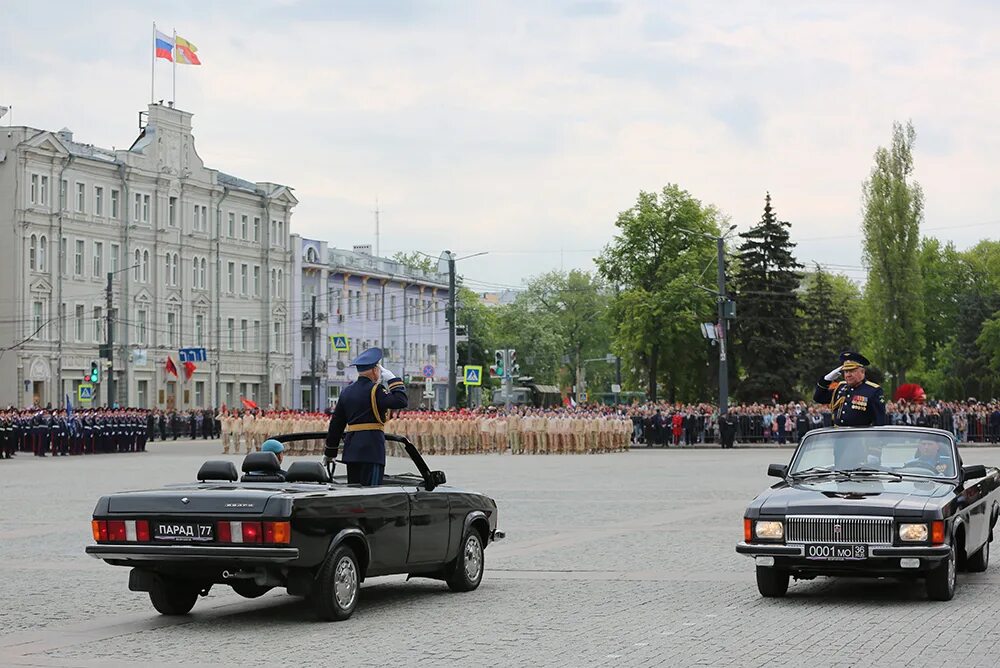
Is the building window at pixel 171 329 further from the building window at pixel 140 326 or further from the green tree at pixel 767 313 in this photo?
the green tree at pixel 767 313

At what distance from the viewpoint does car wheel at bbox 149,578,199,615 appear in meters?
11.9

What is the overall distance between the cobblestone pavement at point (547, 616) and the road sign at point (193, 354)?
197 feet

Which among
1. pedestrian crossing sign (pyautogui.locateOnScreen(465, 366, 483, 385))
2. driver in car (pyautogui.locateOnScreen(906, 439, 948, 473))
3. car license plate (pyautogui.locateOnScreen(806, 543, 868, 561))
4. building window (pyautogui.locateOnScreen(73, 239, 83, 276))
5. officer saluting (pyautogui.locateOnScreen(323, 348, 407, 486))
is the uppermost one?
building window (pyautogui.locateOnScreen(73, 239, 83, 276))

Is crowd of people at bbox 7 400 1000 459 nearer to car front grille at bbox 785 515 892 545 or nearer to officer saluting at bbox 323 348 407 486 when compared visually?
officer saluting at bbox 323 348 407 486

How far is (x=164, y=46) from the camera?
81.0 m

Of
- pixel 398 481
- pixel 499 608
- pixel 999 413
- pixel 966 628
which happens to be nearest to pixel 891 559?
pixel 966 628

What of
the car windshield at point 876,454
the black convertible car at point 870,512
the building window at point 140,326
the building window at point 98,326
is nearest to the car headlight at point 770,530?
the black convertible car at point 870,512

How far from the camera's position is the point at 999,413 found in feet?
205

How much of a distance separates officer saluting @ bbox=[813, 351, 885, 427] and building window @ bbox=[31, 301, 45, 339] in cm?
6373

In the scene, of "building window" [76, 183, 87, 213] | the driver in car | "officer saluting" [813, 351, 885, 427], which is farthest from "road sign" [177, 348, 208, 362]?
the driver in car

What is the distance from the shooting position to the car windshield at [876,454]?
13.7 metres

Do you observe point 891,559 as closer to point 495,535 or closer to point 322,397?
point 495,535

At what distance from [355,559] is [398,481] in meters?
1.52

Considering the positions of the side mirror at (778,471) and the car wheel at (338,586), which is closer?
the car wheel at (338,586)
